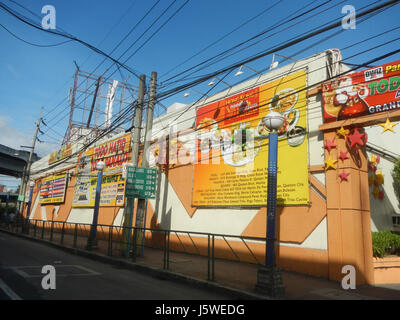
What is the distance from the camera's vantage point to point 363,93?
27.0 feet

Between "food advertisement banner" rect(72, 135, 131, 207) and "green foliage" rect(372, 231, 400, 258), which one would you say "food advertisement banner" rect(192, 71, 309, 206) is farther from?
"food advertisement banner" rect(72, 135, 131, 207)

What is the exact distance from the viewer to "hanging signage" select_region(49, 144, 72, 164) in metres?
26.4

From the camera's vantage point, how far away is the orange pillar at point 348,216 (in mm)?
7891

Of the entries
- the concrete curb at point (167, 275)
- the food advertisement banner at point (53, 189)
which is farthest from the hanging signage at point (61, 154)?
the concrete curb at point (167, 275)

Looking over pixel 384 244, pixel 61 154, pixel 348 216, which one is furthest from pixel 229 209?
pixel 61 154

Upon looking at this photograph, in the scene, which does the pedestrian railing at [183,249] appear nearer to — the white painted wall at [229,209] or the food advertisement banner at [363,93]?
the white painted wall at [229,209]

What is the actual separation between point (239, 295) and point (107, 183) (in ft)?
48.7

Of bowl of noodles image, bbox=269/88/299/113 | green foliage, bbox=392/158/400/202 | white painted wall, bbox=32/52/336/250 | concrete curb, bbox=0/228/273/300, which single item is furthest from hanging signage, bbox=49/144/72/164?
green foliage, bbox=392/158/400/202

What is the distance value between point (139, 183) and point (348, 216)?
721 cm

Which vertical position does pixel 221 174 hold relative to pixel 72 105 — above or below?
below

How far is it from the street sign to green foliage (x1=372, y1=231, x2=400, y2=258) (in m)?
7.67

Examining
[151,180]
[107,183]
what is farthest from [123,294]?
[107,183]
